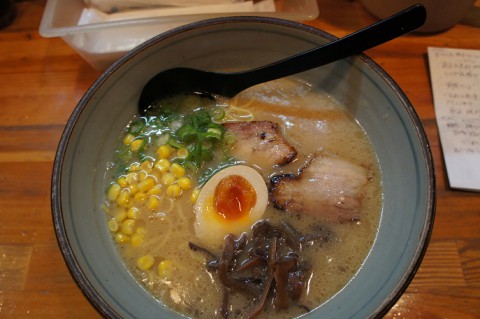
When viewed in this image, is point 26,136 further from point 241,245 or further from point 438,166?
point 438,166

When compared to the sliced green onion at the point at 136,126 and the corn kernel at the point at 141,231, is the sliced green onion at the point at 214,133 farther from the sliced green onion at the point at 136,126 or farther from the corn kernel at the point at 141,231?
the corn kernel at the point at 141,231

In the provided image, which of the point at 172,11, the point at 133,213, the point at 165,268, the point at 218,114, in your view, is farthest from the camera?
the point at 172,11

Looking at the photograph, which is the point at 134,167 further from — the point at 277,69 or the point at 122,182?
the point at 277,69

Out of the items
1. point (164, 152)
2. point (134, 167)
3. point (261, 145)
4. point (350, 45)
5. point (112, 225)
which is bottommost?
point (112, 225)

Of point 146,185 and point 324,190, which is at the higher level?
point 324,190

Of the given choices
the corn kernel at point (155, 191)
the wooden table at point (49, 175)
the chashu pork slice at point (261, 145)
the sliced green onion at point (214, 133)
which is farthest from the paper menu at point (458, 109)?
the corn kernel at point (155, 191)

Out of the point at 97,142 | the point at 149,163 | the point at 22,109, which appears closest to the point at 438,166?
the point at 149,163

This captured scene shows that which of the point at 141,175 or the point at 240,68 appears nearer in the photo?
the point at 141,175

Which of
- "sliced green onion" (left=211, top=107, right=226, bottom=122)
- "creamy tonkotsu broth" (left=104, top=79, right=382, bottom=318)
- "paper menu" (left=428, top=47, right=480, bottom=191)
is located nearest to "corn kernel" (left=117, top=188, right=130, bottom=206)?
"creamy tonkotsu broth" (left=104, top=79, right=382, bottom=318)

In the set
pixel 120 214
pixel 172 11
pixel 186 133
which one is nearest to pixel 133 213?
pixel 120 214
